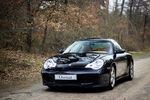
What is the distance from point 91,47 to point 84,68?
5.26ft

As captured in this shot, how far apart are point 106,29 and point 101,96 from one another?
2236 cm

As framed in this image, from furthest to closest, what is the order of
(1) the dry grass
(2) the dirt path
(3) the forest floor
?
1. (1) the dry grass
2. (3) the forest floor
3. (2) the dirt path

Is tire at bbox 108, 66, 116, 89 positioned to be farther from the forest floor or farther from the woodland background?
the woodland background

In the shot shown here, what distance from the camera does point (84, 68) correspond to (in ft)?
24.9

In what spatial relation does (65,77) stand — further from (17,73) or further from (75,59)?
(17,73)

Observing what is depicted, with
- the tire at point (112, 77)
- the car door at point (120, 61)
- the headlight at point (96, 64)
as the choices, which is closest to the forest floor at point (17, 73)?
the headlight at point (96, 64)

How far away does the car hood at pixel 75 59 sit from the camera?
7.70 m

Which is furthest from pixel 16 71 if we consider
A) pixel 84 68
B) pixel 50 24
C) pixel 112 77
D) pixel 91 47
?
pixel 50 24

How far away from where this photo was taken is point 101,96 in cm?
712

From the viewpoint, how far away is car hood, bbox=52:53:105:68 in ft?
25.3

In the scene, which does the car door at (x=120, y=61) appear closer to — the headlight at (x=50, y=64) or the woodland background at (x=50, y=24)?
the headlight at (x=50, y=64)

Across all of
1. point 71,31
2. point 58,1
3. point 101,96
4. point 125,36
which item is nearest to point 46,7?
point 58,1

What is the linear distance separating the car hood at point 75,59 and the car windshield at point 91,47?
0.56 m

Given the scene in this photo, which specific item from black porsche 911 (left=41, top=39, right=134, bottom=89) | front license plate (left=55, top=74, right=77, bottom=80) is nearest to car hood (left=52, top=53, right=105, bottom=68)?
black porsche 911 (left=41, top=39, right=134, bottom=89)
